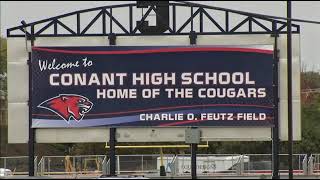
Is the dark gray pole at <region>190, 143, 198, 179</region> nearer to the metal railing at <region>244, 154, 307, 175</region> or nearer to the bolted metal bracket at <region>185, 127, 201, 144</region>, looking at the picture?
the bolted metal bracket at <region>185, 127, 201, 144</region>

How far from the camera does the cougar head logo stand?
961 inches

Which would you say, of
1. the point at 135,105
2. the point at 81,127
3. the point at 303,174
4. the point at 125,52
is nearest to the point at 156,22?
the point at 125,52

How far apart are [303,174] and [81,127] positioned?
1179cm

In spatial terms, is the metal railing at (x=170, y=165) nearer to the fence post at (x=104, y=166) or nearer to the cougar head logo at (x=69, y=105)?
the fence post at (x=104, y=166)

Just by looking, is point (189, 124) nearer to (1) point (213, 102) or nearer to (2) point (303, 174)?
(1) point (213, 102)

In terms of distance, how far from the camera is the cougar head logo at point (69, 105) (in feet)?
80.1

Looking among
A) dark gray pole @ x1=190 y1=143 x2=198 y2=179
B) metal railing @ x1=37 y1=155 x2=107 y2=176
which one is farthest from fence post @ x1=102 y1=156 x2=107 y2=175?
dark gray pole @ x1=190 y1=143 x2=198 y2=179

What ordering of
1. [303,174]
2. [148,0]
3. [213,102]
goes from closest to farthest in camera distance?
[148,0], [213,102], [303,174]

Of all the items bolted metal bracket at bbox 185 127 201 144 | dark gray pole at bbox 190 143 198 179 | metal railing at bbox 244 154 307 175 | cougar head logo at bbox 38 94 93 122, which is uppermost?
cougar head logo at bbox 38 94 93 122

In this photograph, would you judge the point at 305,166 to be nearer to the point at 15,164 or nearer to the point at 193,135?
the point at 193,135

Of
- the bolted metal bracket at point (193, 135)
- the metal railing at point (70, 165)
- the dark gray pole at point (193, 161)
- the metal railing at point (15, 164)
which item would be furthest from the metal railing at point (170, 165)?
the bolted metal bracket at point (193, 135)

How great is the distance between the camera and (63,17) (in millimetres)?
24734

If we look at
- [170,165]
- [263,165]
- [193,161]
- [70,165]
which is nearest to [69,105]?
[193,161]

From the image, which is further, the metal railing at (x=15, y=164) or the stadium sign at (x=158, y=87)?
the metal railing at (x=15, y=164)
